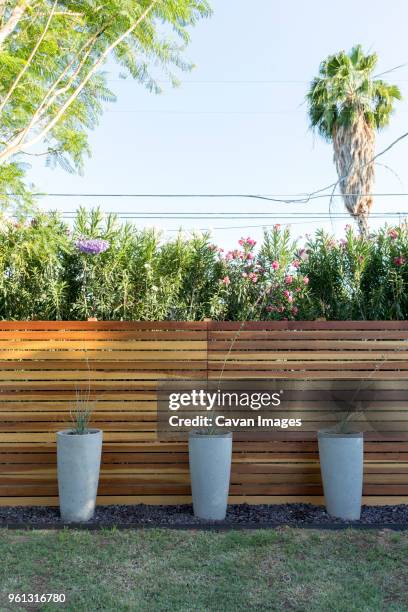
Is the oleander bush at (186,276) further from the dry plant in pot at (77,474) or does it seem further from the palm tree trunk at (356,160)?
the palm tree trunk at (356,160)

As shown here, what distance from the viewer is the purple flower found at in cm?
536

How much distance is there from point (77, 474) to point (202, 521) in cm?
103

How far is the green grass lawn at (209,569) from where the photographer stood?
3.20 metres

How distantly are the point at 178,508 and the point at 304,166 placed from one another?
12.3m

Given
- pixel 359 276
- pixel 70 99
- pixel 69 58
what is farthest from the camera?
pixel 69 58

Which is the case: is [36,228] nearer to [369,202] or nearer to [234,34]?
[234,34]

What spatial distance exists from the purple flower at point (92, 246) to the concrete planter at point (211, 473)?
6.16ft

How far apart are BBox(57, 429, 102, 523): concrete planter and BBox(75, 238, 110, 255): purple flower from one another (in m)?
1.65

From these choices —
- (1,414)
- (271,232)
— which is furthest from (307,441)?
(1,414)

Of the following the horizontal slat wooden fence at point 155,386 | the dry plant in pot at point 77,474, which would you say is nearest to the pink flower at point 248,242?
the horizontal slat wooden fence at point 155,386

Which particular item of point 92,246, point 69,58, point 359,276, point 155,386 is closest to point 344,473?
point 155,386

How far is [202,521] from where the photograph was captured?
15.2ft

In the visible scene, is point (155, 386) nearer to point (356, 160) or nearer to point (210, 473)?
point (210, 473)

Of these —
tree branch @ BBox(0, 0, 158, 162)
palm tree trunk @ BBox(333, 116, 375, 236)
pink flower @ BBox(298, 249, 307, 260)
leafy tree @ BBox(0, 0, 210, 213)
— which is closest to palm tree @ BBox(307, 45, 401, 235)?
palm tree trunk @ BBox(333, 116, 375, 236)
